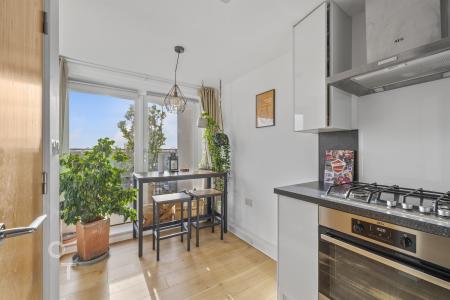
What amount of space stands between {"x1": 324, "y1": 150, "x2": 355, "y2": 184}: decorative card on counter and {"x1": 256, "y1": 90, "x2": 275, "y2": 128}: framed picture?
825 millimetres

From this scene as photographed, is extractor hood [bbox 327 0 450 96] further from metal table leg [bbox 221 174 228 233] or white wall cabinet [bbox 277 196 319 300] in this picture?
metal table leg [bbox 221 174 228 233]

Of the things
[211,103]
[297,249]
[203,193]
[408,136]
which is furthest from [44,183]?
[211,103]

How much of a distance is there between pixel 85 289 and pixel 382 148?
2719 mm

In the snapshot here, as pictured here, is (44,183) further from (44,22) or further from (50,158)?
(44,22)

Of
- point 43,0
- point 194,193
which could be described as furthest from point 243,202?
point 43,0

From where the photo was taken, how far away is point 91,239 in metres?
2.18

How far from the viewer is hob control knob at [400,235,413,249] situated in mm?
874

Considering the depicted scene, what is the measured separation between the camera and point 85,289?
5.79 ft

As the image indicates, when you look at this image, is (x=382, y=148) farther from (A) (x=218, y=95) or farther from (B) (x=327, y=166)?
(A) (x=218, y=95)

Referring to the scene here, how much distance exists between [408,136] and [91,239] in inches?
119

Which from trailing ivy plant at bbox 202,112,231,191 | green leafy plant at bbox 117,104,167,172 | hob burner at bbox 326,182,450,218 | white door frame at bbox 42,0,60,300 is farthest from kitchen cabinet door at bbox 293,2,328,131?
green leafy plant at bbox 117,104,167,172

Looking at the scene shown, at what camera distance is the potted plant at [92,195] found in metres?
2.03

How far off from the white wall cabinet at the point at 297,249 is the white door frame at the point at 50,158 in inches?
53.7

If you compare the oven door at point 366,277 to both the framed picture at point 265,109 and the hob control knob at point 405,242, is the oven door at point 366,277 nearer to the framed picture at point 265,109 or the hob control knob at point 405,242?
the hob control knob at point 405,242
